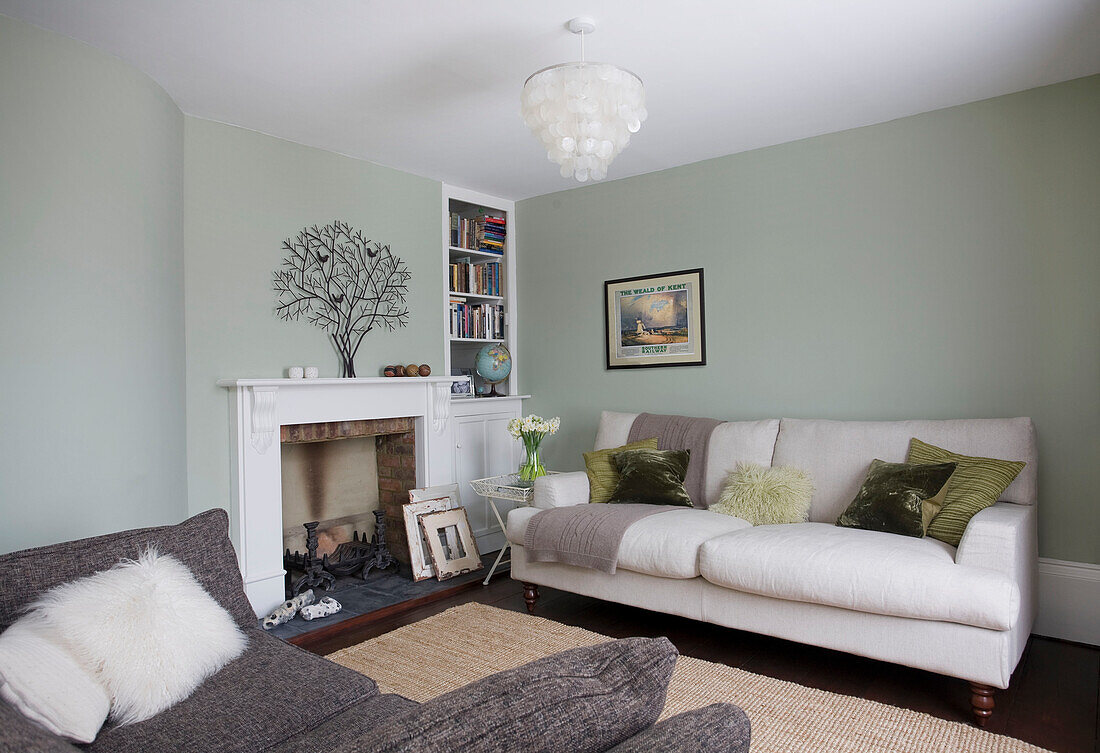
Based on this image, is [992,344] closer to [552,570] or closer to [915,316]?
[915,316]

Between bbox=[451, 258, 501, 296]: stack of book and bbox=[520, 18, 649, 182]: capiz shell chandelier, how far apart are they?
2.26m

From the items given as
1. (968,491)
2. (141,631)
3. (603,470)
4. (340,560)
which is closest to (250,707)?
(141,631)

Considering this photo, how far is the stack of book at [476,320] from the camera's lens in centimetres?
473

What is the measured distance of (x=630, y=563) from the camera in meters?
3.11

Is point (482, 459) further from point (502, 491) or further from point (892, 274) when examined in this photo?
point (892, 274)

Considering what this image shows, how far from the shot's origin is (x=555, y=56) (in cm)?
283

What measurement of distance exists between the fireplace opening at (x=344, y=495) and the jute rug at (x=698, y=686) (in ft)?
2.98

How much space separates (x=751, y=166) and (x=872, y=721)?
288 centimetres

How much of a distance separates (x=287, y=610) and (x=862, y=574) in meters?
2.58

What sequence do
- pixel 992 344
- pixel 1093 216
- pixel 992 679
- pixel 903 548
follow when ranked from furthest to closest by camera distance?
pixel 992 344, pixel 1093 216, pixel 903 548, pixel 992 679

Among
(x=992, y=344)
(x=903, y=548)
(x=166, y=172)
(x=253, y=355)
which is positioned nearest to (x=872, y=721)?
(x=903, y=548)

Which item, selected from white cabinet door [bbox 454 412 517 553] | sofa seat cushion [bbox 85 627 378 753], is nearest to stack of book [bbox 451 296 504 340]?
white cabinet door [bbox 454 412 517 553]

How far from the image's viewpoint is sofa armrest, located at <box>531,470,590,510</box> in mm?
3648

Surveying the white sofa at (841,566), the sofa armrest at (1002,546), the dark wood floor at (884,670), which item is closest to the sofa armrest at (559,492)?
the white sofa at (841,566)
